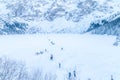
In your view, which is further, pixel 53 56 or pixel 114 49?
pixel 114 49

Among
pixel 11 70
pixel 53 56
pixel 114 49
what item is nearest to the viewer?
pixel 11 70

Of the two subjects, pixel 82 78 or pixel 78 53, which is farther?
pixel 78 53

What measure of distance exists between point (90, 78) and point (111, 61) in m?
15.7

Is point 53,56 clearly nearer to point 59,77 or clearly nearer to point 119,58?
point 119,58

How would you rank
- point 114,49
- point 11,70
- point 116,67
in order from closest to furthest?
point 11,70 → point 116,67 → point 114,49

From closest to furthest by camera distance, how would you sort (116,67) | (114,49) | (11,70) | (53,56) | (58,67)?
1. (11,70)
2. (116,67)
3. (58,67)
4. (53,56)
5. (114,49)

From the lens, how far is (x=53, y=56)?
353 ft

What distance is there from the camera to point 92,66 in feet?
306

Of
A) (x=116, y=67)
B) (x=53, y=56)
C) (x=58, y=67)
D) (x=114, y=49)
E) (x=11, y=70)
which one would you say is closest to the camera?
(x=11, y=70)

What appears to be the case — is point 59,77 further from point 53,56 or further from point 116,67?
point 53,56

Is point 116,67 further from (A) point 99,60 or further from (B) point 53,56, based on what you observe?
(B) point 53,56

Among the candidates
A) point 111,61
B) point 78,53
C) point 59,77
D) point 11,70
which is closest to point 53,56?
point 78,53

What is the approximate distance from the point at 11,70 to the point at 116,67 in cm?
2830

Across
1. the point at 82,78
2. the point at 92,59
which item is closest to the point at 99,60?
the point at 92,59
